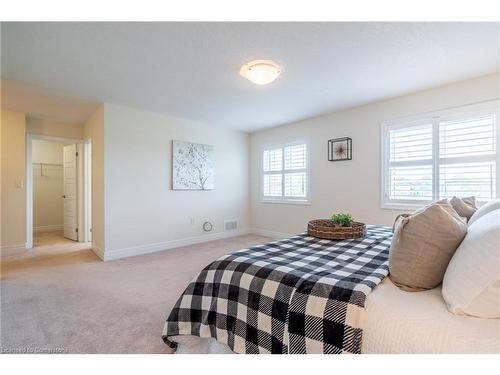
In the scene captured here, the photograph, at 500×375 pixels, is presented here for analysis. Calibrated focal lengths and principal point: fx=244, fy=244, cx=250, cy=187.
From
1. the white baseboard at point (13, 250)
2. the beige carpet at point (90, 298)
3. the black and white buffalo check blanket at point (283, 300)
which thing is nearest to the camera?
the black and white buffalo check blanket at point (283, 300)

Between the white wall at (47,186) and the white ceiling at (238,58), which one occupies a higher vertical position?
the white ceiling at (238,58)

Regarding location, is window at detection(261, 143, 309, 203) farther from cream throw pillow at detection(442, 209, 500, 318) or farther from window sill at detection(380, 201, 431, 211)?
cream throw pillow at detection(442, 209, 500, 318)

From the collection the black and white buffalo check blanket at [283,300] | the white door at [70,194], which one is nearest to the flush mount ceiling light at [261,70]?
the black and white buffalo check blanket at [283,300]

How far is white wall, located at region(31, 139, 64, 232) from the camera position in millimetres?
5734

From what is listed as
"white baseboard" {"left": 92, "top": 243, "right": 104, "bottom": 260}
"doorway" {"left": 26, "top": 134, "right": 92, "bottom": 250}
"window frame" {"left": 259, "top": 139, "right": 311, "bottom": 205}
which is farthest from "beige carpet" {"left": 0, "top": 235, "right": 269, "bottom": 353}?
"window frame" {"left": 259, "top": 139, "right": 311, "bottom": 205}

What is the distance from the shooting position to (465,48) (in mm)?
2154

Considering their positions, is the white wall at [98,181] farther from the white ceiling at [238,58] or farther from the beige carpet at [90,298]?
the white ceiling at [238,58]

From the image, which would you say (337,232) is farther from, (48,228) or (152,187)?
(48,228)

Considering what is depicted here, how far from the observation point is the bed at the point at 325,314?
0.79 meters

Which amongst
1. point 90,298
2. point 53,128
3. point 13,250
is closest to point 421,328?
point 90,298

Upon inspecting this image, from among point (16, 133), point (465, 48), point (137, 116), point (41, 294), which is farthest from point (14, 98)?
point (465, 48)

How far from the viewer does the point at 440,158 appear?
3.03 metres

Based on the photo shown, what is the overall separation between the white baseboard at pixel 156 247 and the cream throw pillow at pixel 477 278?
12.4ft

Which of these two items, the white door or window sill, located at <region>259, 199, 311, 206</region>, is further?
the white door
